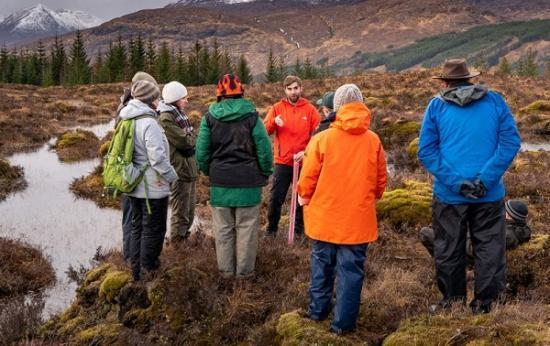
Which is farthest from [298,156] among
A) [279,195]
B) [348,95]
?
[348,95]

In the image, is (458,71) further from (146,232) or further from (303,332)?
(146,232)

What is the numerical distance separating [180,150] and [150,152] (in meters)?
1.27

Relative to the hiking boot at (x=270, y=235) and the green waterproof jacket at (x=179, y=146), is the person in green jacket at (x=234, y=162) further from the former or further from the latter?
the hiking boot at (x=270, y=235)

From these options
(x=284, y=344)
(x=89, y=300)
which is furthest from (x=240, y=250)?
(x=89, y=300)

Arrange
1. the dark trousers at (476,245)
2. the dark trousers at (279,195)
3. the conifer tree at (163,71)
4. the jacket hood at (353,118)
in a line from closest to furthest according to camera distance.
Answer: the jacket hood at (353,118) → the dark trousers at (476,245) → the dark trousers at (279,195) → the conifer tree at (163,71)

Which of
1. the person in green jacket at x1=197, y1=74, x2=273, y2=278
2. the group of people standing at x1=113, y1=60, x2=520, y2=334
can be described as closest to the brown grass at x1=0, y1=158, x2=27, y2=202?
the person in green jacket at x1=197, y1=74, x2=273, y2=278

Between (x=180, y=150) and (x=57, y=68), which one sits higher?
(x=57, y=68)

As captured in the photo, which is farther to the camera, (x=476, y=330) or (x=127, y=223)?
(x=127, y=223)

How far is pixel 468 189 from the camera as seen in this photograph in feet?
14.6

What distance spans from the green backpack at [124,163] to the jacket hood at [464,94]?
3078 millimetres

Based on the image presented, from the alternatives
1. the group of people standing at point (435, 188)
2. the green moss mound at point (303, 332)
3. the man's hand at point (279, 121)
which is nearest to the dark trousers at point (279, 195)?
the man's hand at point (279, 121)

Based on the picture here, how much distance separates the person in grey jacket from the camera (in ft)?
18.6

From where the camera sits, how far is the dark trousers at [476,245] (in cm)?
459

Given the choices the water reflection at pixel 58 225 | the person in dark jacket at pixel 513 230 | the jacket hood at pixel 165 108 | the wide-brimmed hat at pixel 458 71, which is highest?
the wide-brimmed hat at pixel 458 71
